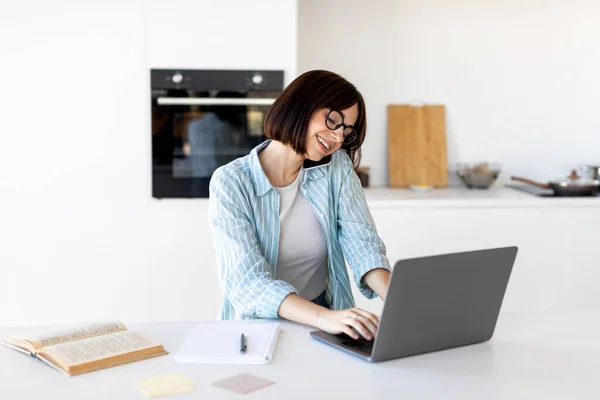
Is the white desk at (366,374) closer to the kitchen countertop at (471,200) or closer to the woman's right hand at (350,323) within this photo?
the woman's right hand at (350,323)

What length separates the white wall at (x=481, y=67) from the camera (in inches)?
163

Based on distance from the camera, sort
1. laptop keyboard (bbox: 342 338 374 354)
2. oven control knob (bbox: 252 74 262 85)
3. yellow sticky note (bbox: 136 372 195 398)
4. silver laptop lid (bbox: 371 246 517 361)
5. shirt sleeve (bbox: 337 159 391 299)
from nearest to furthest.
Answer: yellow sticky note (bbox: 136 372 195 398) < silver laptop lid (bbox: 371 246 517 361) < laptop keyboard (bbox: 342 338 374 354) < shirt sleeve (bbox: 337 159 391 299) < oven control knob (bbox: 252 74 262 85)

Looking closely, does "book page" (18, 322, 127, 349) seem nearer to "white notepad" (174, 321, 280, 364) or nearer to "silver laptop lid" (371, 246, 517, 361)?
"white notepad" (174, 321, 280, 364)

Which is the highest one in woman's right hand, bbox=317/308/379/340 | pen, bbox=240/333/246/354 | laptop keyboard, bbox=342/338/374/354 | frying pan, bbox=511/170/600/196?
frying pan, bbox=511/170/600/196

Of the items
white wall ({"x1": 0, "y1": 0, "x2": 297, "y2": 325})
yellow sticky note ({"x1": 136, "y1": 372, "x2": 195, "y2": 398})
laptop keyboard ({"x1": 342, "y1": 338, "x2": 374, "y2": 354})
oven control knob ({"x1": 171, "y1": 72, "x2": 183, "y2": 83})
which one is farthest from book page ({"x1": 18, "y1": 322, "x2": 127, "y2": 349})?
oven control knob ({"x1": 171, "y1": 72, "x2": 183, "y2": 83})

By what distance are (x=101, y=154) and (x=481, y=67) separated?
2.05 m

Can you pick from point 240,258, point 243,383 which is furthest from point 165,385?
point 240,258

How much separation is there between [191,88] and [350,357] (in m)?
2.07

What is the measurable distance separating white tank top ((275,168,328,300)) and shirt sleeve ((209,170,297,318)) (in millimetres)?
118

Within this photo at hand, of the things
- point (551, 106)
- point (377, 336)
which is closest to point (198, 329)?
point (377, 336)

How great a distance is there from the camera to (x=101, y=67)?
3.43 metres

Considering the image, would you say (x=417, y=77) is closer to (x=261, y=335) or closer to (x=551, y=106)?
(x=551, y=106)

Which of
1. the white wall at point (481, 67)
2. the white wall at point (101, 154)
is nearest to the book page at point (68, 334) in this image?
the white wall at point (101, 154)

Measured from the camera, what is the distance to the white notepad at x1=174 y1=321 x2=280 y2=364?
1680mm
